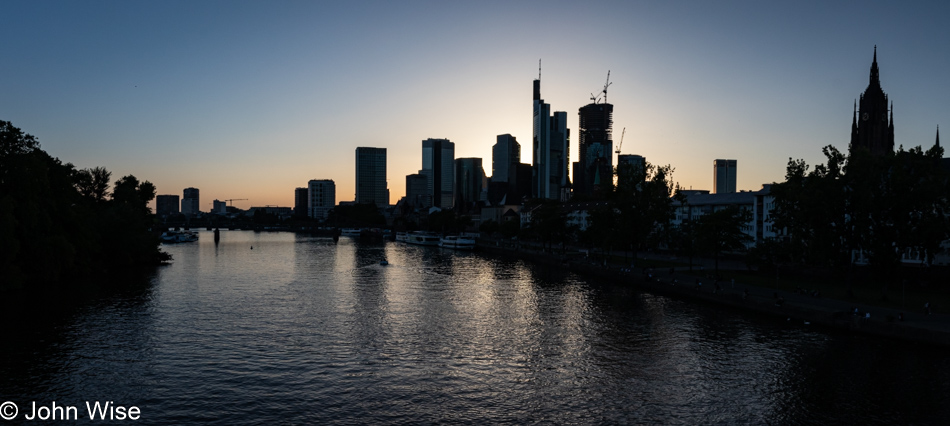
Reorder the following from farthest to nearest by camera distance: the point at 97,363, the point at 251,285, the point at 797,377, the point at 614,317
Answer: the point at 251,285 → the point at 614,317 → the point at 97,363 → the point at 797,377

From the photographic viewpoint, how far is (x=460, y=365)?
39.3m

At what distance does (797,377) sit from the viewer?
3659cm

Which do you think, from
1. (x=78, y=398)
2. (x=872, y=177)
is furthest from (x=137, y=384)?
(x=872, y=177)

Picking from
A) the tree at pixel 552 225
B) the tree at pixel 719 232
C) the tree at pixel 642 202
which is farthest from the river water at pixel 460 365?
the tree at pixel 552 225

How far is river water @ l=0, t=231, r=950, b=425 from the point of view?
30.7 m

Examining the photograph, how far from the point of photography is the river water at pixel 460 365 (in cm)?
3072

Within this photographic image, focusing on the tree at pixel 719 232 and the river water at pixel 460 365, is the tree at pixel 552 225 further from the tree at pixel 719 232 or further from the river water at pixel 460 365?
the river water at pixel 460 365

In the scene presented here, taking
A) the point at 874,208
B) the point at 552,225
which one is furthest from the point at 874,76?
the point at 874,208

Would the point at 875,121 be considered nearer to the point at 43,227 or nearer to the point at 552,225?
the point at 552,225

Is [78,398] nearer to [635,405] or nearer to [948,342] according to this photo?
[635,405]

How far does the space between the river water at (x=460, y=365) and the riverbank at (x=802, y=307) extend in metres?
1.31

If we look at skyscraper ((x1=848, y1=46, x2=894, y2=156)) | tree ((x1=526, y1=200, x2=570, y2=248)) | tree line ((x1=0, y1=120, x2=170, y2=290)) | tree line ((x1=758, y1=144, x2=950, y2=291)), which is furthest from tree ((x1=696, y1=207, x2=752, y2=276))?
skyscraper ((x1=848, y1=46, x2=894, y2=156))

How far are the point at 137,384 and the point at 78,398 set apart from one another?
3149mm

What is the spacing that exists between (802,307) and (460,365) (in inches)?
1334
